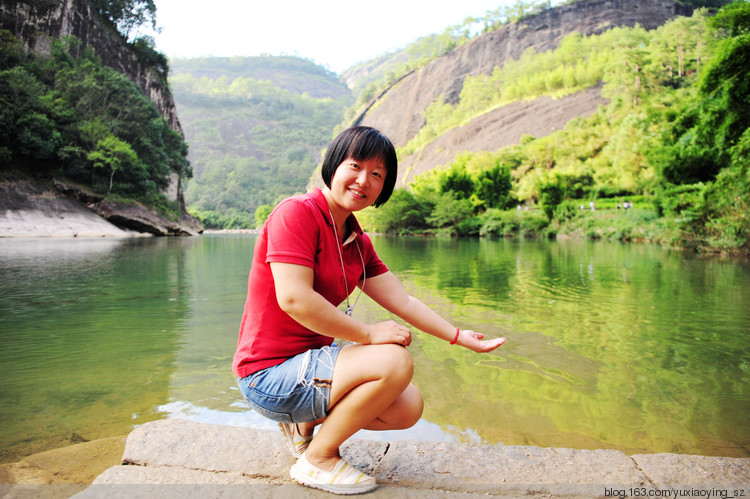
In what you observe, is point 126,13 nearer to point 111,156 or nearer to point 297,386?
point 111,156

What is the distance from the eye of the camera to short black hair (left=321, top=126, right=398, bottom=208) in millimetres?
1464

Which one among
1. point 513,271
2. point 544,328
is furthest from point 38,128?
point 544,328

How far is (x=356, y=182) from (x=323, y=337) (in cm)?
52

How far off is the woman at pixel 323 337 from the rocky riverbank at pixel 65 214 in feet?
74.1

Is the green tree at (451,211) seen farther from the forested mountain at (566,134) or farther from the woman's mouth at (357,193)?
the woman's mouth at (357,193)

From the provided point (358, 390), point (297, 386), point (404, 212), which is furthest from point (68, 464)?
point (404, 212)

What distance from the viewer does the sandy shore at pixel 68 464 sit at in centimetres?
157

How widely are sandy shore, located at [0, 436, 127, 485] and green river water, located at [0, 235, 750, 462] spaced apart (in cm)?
23

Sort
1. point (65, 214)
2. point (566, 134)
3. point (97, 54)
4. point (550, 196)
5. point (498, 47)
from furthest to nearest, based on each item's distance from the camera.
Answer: point (498, 47) < point (566, 134) < point (97, 54) < point (550, 196) < point (65, 214)

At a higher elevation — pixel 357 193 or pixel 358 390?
pixel 357 193

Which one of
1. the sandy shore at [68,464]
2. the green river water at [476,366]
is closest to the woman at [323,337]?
the sandy shore at [68,464]

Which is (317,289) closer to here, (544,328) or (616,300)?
(544,328)

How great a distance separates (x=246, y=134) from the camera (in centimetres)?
12150

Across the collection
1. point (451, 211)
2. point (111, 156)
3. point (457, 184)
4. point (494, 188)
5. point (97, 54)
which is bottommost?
point (451, 211)
